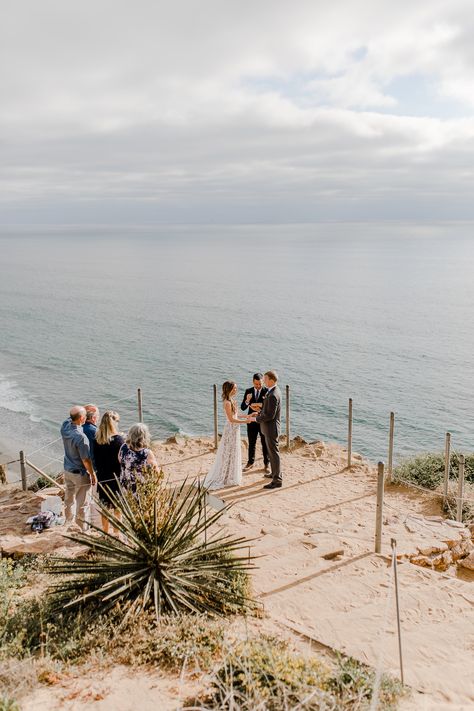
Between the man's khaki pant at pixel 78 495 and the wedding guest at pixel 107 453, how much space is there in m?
0.60

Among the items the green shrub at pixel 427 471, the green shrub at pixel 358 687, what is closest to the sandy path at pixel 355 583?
the green shrub at pixel 358 687

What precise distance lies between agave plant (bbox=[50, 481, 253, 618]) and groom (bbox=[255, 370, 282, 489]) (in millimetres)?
4031

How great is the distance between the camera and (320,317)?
48719 mm

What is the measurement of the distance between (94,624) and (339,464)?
29.2ft

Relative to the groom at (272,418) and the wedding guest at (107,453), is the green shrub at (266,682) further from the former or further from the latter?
the groom at (272,418)

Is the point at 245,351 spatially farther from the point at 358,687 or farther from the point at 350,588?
the point at 358,687

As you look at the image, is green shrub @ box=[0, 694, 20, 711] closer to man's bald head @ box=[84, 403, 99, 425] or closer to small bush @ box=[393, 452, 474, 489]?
man's bald head @ box=[84, 403, 99, 425]

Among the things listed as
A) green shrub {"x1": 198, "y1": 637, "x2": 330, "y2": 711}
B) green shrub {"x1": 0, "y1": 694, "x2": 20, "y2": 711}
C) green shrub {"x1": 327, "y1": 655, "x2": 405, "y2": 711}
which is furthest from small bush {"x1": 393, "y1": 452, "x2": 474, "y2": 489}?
green shrub {"x1": 0, "y1": 694, "x2": 20, "y2": 711}

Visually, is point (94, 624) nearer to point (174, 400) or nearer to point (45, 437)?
Result: point (45, 437)

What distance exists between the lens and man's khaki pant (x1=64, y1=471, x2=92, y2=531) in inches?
309

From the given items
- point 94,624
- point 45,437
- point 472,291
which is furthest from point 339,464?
point 472,291

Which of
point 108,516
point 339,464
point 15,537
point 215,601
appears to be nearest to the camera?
point 215,601

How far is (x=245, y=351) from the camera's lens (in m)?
36.4

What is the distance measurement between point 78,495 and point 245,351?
93.9ft
